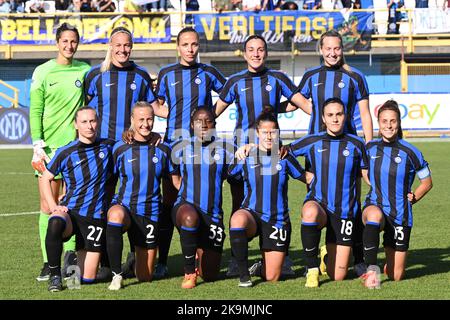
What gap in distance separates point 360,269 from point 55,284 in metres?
2.27

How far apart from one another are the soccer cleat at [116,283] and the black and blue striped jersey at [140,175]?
50 centimetres

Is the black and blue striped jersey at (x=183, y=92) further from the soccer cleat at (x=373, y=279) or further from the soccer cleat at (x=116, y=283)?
the soccer cleat at (x=373, y=279)

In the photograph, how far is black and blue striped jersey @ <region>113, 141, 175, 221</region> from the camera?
700 cm

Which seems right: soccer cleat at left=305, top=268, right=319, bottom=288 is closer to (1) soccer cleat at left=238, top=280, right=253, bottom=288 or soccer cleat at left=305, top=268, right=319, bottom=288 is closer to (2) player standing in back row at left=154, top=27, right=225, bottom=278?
(1) soccer cleat at left=238, top=280, right=253, bottom=288

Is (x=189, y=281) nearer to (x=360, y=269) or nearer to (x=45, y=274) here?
(x=45, y=274)

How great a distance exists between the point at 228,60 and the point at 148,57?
2.47 metres

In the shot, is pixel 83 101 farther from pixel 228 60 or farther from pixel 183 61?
pixel 228 60

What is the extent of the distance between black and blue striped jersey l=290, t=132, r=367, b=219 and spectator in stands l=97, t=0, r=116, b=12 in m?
22.4

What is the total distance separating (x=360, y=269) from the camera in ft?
23.7

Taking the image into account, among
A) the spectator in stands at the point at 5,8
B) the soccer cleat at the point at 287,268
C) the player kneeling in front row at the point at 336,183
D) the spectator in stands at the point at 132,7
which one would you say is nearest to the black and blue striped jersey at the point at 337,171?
the player kneeling in front row at the point at 336,183

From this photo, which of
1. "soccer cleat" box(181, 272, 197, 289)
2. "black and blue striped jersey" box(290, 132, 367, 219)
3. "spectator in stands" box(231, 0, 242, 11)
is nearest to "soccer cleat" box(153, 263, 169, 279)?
"soccer cleat" box(181, 272, 197, 289)

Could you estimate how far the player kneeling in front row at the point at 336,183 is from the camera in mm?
7039

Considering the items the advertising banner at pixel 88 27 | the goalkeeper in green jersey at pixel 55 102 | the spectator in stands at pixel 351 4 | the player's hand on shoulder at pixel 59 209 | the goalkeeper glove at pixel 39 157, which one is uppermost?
the spectator in stands at pixel 351 4

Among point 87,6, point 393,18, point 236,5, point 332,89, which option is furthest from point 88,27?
point 332,89
